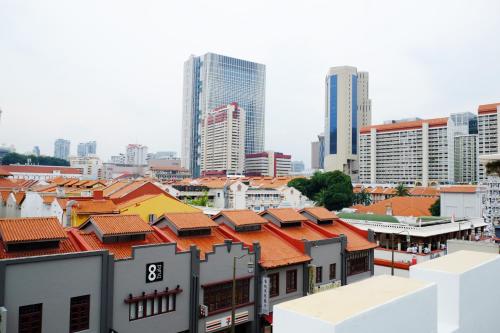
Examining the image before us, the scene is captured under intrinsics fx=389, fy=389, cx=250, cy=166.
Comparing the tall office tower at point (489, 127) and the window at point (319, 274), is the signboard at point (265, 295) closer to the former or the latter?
the window at point (319, 274)

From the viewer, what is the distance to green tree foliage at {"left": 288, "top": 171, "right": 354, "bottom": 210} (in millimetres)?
91625

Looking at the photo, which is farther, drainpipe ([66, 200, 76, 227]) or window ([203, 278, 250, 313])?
drainpipe ([66, 200, 76, 227])

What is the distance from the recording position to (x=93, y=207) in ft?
143

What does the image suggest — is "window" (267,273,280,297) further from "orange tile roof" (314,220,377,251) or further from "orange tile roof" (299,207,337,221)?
"orange tile roof" (299,207,337,221)

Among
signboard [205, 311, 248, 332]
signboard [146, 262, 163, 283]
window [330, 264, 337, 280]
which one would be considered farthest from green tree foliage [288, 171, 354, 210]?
signboard [146, 262, 163, 283]

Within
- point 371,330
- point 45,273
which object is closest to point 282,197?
point 45,273

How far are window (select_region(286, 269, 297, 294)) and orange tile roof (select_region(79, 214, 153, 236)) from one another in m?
10.5

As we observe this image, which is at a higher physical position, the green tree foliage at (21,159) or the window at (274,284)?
the green tree foliage at (21,159)

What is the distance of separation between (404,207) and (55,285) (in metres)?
59.7

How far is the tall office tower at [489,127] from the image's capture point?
136000mm

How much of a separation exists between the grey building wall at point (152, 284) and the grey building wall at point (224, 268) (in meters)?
1.08

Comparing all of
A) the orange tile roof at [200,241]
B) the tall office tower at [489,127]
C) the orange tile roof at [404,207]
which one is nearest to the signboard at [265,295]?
the orange tile roof at [200,241]

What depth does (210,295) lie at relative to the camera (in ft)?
79.5

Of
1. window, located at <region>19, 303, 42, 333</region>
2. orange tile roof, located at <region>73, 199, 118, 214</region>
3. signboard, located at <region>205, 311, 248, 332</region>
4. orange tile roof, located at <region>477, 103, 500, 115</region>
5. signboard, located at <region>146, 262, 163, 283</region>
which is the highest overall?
orange tile roof, located at <region>477, 103, 500, 115</region>
